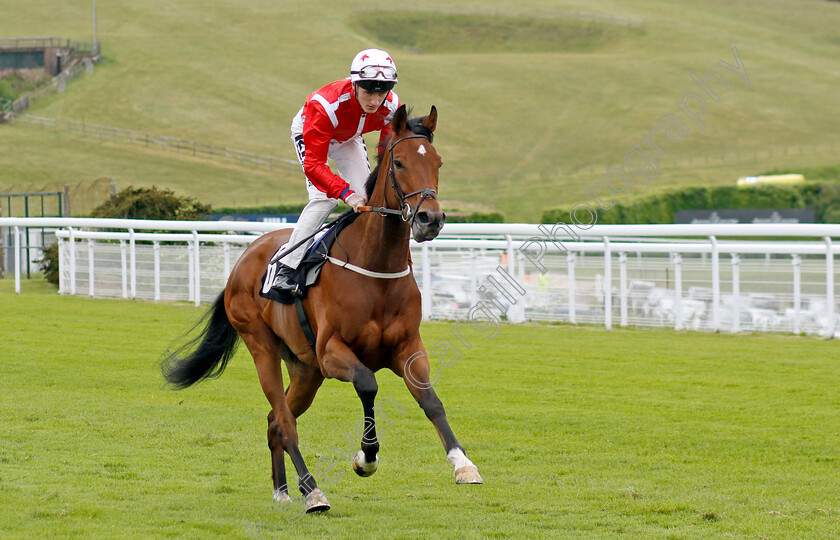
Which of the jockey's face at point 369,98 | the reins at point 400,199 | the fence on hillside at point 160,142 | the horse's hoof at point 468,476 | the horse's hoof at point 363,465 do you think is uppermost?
the fence on hillside at point 160,142

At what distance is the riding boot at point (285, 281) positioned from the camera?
496cm

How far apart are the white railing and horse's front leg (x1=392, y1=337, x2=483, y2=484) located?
21.9 feet

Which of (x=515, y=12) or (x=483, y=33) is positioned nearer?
(x=483, y=33)

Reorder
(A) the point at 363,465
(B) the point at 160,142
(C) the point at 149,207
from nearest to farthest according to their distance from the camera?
(A) the point at 363,465
(C) the point at 149,207
(B) the point at 160,142

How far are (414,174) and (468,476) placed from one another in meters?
1.30

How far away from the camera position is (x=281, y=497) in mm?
4918

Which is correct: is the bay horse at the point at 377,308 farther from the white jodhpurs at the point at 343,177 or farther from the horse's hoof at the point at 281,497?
the white jodhpurs at the point at 343,177

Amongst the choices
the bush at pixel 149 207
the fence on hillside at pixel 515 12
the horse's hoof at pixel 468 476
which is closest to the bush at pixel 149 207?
the bush at pixel 149 207

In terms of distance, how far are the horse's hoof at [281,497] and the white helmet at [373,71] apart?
205 centimetres

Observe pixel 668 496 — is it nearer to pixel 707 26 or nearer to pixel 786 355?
pixel 786 355

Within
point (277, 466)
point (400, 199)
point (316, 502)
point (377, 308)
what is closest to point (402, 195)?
point (400, 199)

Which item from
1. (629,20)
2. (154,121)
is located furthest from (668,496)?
(629,20)

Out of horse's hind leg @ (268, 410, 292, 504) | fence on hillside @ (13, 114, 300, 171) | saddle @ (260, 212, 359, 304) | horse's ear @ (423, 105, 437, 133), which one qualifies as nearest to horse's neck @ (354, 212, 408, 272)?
saddle @ (260, 212, 359, 304)

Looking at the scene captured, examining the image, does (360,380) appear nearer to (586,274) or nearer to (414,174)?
(414,174)
